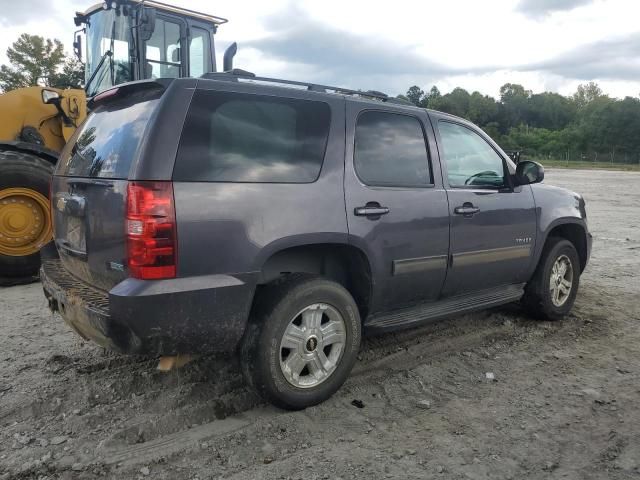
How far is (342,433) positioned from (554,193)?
128 inches

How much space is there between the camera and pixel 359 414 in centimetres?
327

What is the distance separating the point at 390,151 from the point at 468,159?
950 millimetres

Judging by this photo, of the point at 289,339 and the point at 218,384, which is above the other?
the point at 289,339

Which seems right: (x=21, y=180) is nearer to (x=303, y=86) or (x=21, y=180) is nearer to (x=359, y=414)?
(x=303, y=86)

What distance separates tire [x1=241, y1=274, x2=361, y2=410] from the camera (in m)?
3.10

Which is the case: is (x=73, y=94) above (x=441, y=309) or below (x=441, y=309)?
above

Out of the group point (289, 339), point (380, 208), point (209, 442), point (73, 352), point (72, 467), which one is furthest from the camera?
point (73, 352)

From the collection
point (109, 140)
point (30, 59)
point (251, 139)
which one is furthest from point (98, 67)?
point (30, 59)

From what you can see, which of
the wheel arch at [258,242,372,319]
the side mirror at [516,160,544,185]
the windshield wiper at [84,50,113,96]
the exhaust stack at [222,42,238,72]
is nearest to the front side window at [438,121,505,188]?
the side mirror at [516,160,544,185]

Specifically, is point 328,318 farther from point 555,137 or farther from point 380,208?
point 555,137

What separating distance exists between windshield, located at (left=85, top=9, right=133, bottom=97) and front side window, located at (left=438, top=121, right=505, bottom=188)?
4.26 metres

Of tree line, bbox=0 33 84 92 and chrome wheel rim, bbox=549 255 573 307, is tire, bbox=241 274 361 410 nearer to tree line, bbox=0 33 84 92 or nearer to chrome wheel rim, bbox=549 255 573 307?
chrome wheel rim, bbox=549 255 573 307

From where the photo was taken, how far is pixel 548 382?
12.4 feet

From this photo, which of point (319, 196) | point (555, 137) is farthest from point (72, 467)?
point (555, 137)
